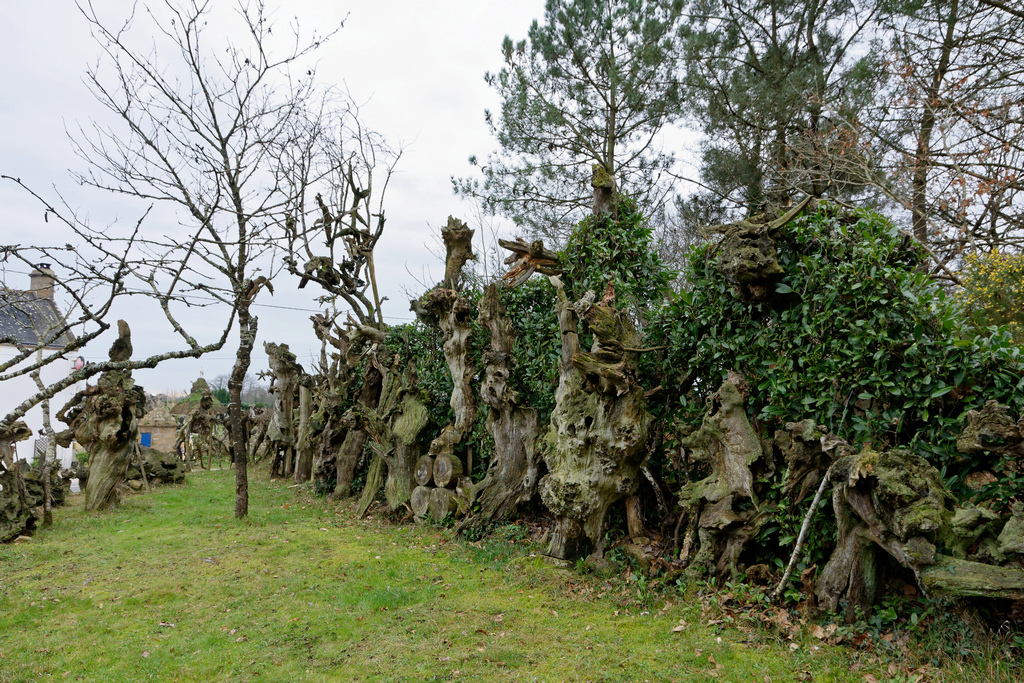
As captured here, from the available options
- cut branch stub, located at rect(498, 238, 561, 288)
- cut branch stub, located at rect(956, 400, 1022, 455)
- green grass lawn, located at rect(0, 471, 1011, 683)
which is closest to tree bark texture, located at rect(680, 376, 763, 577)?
green grass lawn, located at rect(0, 471, 1011, 683)

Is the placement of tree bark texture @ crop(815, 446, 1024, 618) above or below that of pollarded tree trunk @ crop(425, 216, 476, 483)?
below

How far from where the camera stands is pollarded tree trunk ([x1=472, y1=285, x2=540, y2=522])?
279 inches

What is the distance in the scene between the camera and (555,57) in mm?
12711

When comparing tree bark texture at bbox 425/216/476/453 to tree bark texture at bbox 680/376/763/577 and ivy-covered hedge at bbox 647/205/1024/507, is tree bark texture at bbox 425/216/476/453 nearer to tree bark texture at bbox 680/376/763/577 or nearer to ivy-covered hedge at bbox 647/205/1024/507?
ivy-covered hedge at bbox 647/205/1024/507

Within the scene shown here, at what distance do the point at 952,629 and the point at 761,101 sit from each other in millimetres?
10579

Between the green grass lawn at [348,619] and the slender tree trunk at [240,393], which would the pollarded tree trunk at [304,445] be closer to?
the slender tree trunk at [240,393]

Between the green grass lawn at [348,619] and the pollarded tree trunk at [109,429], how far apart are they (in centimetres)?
196

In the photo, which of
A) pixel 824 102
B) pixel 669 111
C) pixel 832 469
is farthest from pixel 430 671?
pixel 669 111

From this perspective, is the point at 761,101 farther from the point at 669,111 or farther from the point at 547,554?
the point at 547,554

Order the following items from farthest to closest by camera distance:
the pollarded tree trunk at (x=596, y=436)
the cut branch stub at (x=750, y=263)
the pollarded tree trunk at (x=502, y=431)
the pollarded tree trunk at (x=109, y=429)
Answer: the pollarded tree trunk at (x=109, y=429), the pollarded tree trunk at (x=502, y=431), the pollarded tree trunk at (x=596, y=436), the cut branch stub at (x=750, y=263)

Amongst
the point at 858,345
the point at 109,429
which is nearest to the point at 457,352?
the point at 858,345

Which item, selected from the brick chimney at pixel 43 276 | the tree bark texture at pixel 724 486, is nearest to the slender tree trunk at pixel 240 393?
the brick chimney at pixel 43 276

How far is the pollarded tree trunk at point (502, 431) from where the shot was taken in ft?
23.2

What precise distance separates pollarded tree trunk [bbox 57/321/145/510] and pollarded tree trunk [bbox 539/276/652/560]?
25.4 feet
